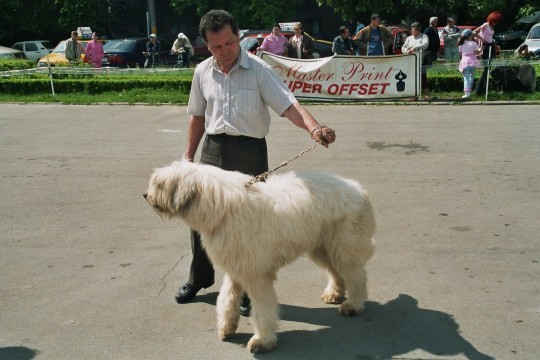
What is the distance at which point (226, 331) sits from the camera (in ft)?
13.7

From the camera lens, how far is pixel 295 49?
1778 centimetres

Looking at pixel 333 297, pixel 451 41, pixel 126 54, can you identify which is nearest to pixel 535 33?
pixel 451 41

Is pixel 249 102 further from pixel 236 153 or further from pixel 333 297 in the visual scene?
pixel 333 297

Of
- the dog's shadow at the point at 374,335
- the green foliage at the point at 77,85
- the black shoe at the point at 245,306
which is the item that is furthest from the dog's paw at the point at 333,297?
the green foliage at the point at 77,85

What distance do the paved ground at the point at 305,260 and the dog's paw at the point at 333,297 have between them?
11cm

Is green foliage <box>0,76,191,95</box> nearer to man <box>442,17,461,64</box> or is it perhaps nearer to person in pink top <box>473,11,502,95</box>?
person in pink top <box>473,11,502,95</box>

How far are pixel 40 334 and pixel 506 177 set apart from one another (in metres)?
6.40

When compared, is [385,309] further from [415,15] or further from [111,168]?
[415,15]

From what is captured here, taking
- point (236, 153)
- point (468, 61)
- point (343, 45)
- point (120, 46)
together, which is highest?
point (120, 46)

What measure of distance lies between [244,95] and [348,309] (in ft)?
5.94

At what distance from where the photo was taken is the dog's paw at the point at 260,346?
3.98m

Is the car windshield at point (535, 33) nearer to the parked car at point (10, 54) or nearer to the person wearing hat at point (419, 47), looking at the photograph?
the person wearing hat at point (419, 47)

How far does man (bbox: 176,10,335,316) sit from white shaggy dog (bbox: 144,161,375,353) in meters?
0.41

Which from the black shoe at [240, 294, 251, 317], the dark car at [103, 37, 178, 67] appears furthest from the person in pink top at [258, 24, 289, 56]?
the black shoe at [240, 294, 251, 317]
